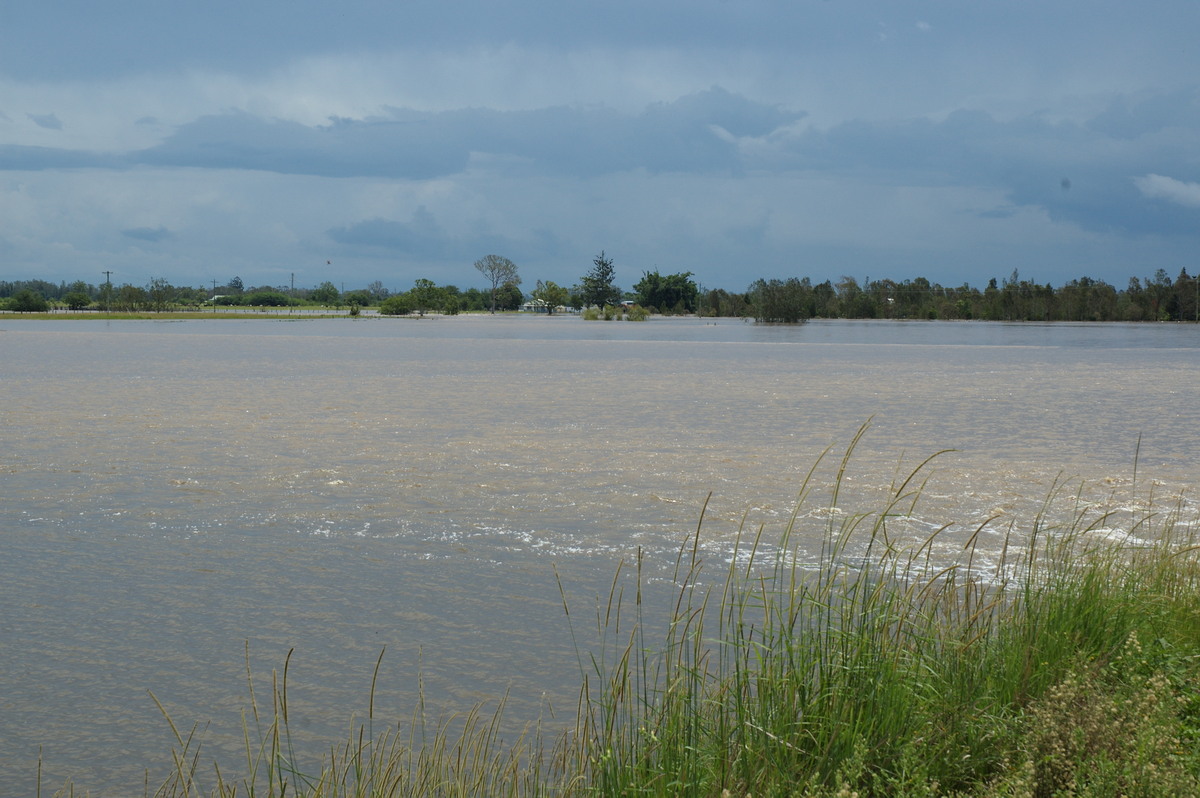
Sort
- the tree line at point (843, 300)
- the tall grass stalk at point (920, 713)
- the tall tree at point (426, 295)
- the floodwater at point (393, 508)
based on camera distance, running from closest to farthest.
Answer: the tall grass stalk at point (920, 713), the floodwater at point (393, 508), the tree line at point (843, 300), the tall tree at point (426, 295)

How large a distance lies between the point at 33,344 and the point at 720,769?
111 ft

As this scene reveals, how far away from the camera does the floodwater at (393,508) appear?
14.5 ft

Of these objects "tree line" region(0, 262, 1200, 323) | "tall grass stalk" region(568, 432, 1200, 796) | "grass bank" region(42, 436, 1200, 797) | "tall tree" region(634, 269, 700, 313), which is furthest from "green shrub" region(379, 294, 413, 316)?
"tall grass stalk" region(568, 432, 1200, 796)

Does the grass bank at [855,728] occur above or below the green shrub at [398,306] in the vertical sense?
below

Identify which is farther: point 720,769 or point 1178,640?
point 1178,640

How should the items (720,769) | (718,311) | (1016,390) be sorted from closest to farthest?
(720,769) → (1016,390) → (718,311)

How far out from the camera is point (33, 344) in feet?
104

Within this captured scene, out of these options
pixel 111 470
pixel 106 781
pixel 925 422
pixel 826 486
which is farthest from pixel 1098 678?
pixel 925 422

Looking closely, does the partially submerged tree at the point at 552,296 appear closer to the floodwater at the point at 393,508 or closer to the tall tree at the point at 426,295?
the tall tree at the point at 426,295

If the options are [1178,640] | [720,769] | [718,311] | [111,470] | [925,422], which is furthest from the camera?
[718,311]

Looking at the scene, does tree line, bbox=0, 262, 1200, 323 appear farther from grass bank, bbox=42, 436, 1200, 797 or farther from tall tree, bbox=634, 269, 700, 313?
grass bank, bbox=42, 436, 1200, 797

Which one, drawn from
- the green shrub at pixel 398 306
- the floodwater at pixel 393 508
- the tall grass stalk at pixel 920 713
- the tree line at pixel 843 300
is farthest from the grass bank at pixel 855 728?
the green shrub at pixel 398 306

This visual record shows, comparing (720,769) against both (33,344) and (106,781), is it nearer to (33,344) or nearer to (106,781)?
(106,781)

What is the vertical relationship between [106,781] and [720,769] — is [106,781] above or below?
below
